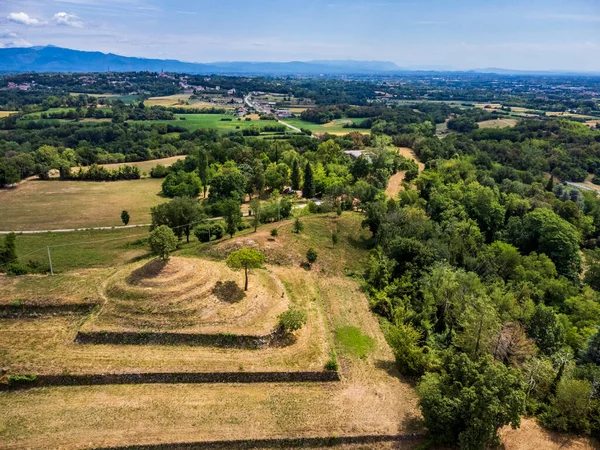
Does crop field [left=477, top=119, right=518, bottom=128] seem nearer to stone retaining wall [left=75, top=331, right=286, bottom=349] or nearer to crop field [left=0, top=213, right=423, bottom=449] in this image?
crop field [left=0, top=213, right=423, bottom=449]

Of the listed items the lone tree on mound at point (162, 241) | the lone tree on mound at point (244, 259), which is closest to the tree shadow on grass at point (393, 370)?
the lone tree on mound at point (244, 259)

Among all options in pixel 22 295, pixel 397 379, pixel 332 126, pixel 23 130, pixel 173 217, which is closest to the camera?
pixel 397 379

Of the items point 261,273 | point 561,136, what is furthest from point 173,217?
point 561,136

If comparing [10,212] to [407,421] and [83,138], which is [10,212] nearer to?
[83,138]

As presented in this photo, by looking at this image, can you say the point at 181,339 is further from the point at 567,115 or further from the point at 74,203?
the point at 567,115

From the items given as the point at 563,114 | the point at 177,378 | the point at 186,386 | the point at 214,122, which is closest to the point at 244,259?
the point at 177,378
